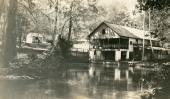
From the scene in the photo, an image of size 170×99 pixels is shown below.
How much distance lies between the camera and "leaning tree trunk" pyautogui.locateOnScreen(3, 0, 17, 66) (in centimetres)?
364

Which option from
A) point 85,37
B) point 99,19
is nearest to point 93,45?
point 85,37

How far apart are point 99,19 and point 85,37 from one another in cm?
56

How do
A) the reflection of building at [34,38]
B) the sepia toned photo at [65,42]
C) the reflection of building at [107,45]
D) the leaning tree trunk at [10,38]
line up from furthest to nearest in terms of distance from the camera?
1. the reflection of building at [107,45]
2. the reflection of building at [34,38]
3. the leaning tree trunk at [10,38]
4. the sepia toned photo at [65,42]

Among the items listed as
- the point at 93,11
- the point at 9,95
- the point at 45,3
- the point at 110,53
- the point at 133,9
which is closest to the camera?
the point at 9,95

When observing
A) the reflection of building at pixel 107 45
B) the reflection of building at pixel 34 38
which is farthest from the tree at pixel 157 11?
the reflection of building at pixel 34 38

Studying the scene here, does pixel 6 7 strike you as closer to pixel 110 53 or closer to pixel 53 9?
pixel 53 9

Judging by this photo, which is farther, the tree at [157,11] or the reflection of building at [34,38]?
the reflection of building at [34,38]

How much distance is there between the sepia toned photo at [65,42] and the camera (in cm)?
325

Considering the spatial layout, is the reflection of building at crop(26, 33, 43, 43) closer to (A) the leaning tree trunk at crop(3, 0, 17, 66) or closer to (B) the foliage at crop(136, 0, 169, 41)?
(A) the leaning tree trunk at crop(3, 0, 17, 66)

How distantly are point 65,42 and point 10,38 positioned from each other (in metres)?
0.96

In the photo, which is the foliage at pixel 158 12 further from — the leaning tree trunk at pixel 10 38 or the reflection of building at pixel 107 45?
the leaning tree trunk at pixel 10 38

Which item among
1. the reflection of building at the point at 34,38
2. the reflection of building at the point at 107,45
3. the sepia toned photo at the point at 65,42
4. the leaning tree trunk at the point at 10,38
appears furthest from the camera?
the reflection of building at the point at 107,45

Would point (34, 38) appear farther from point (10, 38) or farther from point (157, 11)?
point (157, 11)

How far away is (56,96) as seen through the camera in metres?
3.19
